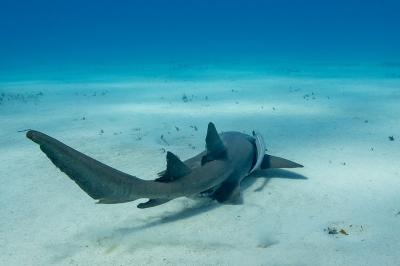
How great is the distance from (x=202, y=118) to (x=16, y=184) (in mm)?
5330

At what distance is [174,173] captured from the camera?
3.20 m

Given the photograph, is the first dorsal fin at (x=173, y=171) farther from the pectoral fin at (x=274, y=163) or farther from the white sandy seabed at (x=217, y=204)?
the pectoral fin at (x=274, y=163)

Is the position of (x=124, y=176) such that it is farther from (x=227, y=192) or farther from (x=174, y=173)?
(x=227, y=192)

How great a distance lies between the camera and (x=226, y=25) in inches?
5664

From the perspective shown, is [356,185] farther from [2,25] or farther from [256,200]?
[2,25]

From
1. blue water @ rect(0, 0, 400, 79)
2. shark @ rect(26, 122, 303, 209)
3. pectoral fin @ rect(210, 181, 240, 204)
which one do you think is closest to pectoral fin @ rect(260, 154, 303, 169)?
shark @ rect(26, 122, 303, 209)

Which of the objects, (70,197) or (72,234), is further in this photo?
(70,197)

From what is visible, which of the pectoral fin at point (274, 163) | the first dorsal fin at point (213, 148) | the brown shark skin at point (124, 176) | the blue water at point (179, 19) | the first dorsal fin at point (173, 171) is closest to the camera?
the brown shark skin at point (124, 176)

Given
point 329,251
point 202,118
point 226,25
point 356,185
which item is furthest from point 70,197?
point 226,25

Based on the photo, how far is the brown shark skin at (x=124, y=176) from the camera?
2434 millimetres

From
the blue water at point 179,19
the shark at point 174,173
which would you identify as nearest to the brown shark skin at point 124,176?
the shark at point 174,173

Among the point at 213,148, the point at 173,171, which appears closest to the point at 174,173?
the point at 173,171

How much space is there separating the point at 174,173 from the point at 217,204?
0.99m

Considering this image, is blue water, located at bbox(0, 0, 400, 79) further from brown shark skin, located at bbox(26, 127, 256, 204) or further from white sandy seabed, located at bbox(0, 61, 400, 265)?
brown shark skin, located at bbox(26, 127, 256, 204)
